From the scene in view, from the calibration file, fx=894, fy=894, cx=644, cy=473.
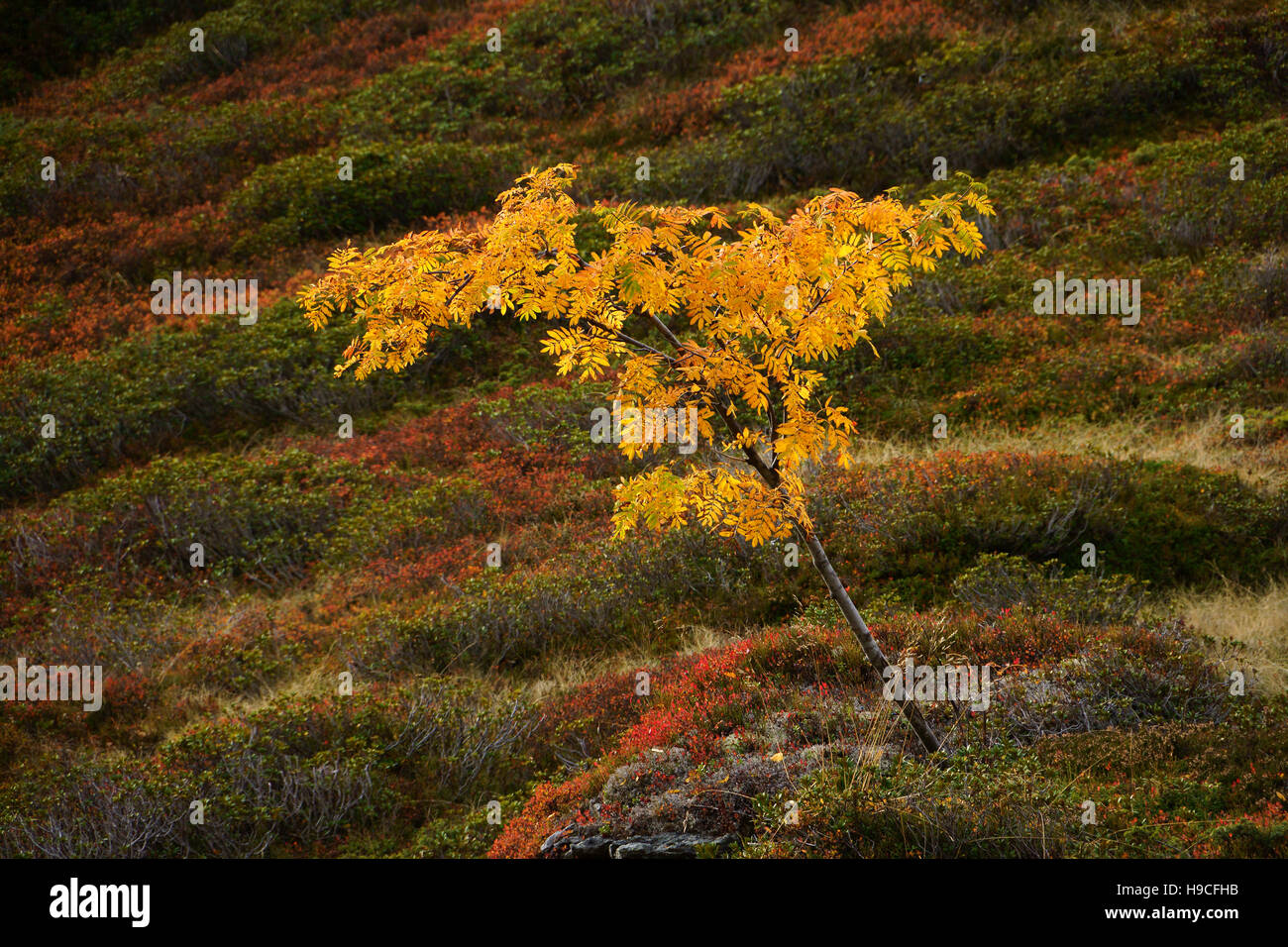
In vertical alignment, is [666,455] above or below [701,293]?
below

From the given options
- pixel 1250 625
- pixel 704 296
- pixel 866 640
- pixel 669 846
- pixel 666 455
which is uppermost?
pixel 704 296

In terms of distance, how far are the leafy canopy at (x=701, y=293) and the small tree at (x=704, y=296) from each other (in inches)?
0.4

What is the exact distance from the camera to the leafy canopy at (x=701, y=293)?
4961mm

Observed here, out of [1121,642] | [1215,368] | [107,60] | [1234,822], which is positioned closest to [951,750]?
[1234,822]

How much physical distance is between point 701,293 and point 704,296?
0.02m

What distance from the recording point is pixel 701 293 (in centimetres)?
510

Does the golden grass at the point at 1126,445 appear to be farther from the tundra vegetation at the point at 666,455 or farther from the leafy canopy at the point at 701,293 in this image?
the leafy canopy at the point at 701,293

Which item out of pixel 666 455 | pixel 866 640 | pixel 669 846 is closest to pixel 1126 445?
pixel 666 455

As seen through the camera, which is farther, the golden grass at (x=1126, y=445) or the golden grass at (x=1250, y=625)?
the golden grass at (x=1126, y=445)

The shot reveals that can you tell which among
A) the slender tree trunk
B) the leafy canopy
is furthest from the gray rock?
the leafy canopy

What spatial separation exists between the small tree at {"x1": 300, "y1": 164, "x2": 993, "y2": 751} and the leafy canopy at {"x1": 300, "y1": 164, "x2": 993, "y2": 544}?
0.03 ft

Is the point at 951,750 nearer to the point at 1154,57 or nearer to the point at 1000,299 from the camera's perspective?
the point at 1000,299

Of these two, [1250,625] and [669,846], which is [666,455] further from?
[669,846]

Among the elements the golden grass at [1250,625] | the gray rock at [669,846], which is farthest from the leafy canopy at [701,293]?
the golden grass at [1250,625]
